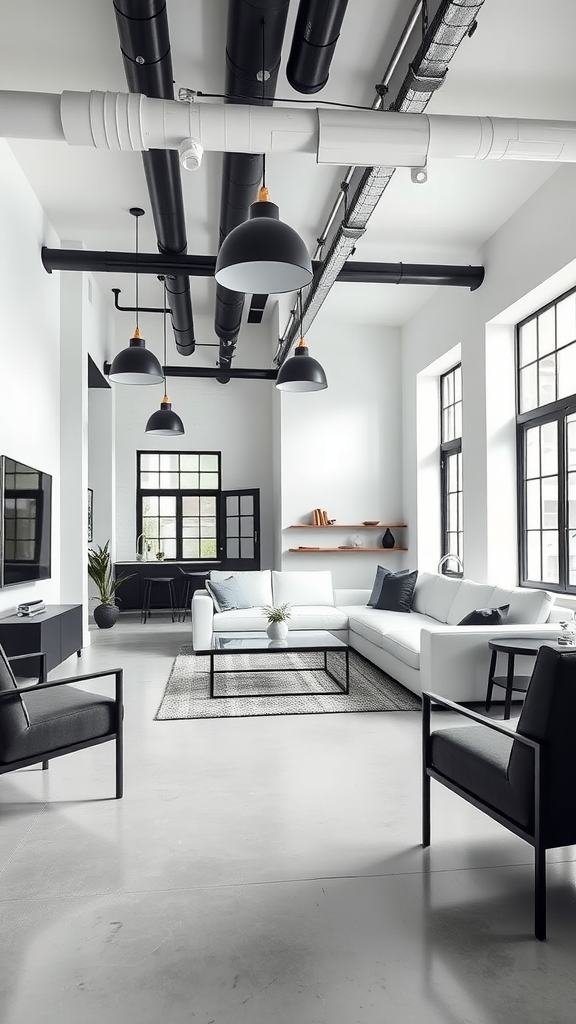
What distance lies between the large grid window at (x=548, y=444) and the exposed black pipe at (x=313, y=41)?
10.2 feet

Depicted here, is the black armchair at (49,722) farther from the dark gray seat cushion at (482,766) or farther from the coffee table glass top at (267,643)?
the coffee table glass top at (267,643)

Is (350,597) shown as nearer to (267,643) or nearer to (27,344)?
(267,643)

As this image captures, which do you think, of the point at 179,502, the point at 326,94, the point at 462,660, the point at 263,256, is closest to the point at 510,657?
the point at 462,660

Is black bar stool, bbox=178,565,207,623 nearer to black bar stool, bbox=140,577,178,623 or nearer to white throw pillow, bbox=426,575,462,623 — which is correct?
black bar stool, bbox=140,577,178,623

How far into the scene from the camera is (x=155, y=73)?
13.4ft

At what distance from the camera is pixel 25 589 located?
668cm

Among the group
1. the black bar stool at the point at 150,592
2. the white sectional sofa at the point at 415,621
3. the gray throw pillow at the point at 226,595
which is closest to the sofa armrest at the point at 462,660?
the white sectional sofa at the point at 415,621

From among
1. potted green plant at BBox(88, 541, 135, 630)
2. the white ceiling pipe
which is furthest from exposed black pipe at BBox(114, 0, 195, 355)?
potted green plant at BBox(88, 541, 135, 630)

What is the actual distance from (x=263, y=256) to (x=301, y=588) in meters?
5.65

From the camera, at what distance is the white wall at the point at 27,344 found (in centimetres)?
588

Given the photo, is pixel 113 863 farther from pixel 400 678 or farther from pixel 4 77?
pixel 4 77

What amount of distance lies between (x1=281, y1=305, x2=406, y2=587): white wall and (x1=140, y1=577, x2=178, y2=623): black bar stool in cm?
209

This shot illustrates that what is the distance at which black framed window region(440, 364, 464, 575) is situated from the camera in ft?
29.3

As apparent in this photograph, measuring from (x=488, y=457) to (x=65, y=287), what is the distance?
471 centimetres
